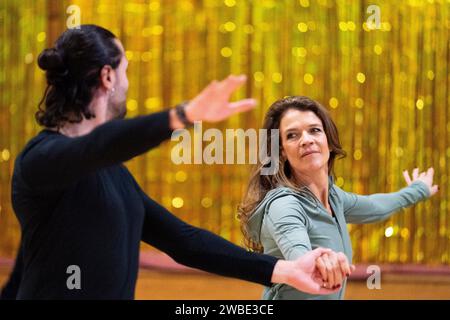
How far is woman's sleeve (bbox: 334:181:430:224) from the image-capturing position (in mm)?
1589

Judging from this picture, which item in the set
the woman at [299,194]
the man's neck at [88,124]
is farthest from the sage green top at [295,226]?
the man's neck at [88,124]

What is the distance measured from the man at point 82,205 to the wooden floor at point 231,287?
1717mm

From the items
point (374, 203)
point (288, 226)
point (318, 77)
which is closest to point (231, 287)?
point (318, 77)

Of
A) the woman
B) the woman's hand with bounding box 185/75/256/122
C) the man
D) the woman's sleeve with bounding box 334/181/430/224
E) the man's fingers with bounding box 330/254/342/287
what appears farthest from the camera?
the woman's sleeve with bounding box 334/181/430/224

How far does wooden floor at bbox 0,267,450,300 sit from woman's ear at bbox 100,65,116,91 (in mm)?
1808

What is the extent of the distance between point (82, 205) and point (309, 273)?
1.02 ft

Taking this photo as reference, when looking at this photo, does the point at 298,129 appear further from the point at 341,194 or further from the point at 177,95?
the point at 177,95

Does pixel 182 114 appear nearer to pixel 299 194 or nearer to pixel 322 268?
pixel 322 268

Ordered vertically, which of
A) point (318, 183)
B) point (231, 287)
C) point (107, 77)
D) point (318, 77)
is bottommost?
point (231, 287)

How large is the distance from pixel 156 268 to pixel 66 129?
1881 millimetres

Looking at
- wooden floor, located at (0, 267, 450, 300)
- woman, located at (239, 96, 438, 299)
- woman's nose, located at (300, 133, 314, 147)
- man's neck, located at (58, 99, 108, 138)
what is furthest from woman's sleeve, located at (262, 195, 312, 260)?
wooden floor, located at (0, 267, 450, 300)

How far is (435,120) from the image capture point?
2742 millimetres

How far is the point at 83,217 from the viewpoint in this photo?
2.82 feet

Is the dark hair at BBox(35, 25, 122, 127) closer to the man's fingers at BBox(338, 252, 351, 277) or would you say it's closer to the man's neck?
the man's neck
